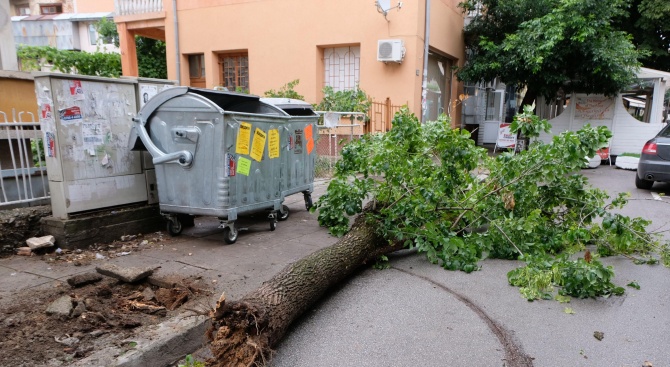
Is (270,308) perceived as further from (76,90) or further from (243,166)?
(76,90)

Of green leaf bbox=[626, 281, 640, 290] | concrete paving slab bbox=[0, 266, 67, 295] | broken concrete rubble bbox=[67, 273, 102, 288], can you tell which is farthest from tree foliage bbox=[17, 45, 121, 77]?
green leaf bbox=[626, 281, 640, 290]

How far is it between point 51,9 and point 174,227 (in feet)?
111

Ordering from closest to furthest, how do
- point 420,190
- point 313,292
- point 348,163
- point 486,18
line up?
1. point 313,292
2. point 420,190
3. point 348,163
4. point 486,18

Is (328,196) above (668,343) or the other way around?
above

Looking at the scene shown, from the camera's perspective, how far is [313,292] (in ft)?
12.5

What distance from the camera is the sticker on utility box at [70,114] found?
4.79m

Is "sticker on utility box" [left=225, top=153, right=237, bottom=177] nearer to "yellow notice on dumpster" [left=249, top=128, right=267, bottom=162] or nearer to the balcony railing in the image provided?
"yellow notice on dumpster" [left=249, top=128, right=267, bottom=162]

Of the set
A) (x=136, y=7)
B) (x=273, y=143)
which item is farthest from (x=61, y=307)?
(x=136, y=7)

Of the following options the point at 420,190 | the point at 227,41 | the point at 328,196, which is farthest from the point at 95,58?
the point at 420,190

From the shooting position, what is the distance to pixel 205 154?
5.09 m

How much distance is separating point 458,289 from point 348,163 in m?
2.39

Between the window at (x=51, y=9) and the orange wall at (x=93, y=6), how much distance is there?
2128 mm

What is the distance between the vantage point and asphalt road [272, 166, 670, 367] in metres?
3.21

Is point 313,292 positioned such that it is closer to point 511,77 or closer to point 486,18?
point 511,77
